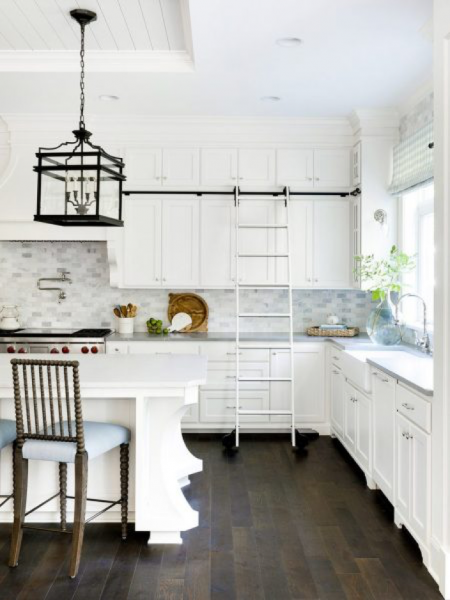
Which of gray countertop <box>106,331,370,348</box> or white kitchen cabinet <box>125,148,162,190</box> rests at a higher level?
white kitchen cabinet <box>125,148,162,190</box>

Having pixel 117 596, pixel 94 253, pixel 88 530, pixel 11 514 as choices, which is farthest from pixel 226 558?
pixel 94 253

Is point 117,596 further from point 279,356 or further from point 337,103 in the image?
point 337,103

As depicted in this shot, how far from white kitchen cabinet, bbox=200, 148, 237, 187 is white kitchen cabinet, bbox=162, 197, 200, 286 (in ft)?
0.79

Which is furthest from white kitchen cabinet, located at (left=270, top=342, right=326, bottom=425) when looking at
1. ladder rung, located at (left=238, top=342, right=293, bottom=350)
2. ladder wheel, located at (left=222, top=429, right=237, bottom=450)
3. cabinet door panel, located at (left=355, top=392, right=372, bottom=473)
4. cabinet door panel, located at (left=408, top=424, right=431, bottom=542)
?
cabinet door panel, located at (left=408, top=424, right=431, bottom=542)

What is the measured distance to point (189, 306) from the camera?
5871 mm

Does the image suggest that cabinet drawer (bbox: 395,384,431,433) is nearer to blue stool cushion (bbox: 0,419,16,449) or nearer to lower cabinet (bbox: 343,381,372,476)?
lower cabinet (bbox: 343,381,372,476)

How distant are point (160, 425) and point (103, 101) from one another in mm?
2960

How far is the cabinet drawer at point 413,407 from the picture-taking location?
2.89 m

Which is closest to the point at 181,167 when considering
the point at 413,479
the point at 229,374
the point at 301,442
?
the point at 229,374

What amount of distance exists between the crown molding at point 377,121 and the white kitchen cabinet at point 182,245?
159 centimetres

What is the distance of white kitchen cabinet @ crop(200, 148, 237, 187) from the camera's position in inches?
218

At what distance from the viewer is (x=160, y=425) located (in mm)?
3262

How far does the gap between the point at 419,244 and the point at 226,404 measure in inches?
85.1

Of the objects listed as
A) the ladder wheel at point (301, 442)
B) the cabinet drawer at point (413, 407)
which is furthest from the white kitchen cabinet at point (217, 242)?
the cabinet drawer at point (413, 407)
